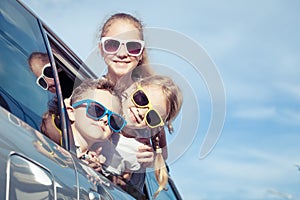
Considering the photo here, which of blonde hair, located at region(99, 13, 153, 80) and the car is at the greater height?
blonde hair, located at region(99, 13, 153, 80)

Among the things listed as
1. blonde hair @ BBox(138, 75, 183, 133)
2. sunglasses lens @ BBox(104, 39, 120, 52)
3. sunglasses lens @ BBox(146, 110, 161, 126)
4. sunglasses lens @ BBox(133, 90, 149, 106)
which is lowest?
sunglasses lens @ BBox(146, 110, 161, 126)

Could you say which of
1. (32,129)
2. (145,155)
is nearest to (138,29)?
(145,155)

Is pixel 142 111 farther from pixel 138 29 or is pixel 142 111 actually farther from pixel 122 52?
pixel 138 29

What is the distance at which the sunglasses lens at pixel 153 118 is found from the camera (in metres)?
3.50

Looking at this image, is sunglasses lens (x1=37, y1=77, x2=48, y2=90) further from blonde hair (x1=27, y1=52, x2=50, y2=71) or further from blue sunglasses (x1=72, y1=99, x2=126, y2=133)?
blue sunglasses (x1=72, y1=99, x2=126, y2=133)

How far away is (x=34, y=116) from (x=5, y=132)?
0.58 m

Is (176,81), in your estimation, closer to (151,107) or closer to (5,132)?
(151,107)

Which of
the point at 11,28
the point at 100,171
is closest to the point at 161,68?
the point at 100,171

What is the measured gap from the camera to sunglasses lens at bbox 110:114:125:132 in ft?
11.3

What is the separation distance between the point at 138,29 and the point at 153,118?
53cm

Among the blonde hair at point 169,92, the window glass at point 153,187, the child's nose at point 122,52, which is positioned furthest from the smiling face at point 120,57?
the window glass at point 153,187

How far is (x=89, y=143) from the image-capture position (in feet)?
11.6

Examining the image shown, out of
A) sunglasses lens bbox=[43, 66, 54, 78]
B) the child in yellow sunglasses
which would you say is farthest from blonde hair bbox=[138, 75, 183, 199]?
sunglasses lens bbox=[43, 66, 54, 78]

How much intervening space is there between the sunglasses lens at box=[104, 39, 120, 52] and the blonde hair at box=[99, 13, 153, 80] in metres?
0.12
